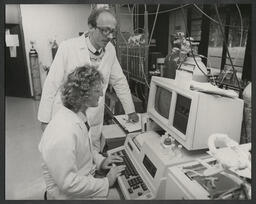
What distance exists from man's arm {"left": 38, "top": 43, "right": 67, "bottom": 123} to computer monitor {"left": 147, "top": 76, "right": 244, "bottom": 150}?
69 centimetres

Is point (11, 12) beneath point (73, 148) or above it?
above

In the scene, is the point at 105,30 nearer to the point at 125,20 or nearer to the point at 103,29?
the point at 103,29

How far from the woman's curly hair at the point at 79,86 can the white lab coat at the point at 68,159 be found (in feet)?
0.19

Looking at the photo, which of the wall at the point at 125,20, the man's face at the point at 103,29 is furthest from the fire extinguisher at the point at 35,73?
the wall at the point at 125,20

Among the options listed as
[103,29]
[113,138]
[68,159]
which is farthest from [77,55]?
[68,159]

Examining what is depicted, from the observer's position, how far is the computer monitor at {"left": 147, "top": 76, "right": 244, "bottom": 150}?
3.19 feet

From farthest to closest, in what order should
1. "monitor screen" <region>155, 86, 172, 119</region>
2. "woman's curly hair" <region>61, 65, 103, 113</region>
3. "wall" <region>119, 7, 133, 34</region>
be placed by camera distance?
"wall" <region>119, 7, 133, 34</region>, "monitor screen" <region>155, 86, 172, 119</region>, "woman's curly hair" <region>61, 65, 103, 113</region>

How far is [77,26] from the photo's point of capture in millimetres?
1581

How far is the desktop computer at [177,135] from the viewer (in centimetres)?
97

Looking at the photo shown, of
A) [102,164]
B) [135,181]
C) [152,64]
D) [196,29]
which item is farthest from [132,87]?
[135,181]

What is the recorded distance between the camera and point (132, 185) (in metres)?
1.07

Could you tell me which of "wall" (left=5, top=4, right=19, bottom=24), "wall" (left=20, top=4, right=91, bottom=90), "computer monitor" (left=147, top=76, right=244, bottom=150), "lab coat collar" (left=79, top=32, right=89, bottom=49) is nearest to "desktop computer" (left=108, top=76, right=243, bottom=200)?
"computer monitor" (left=147, top=76, right=244, bottom=150)

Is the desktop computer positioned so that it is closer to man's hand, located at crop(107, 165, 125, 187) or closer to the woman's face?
man's hand, located at crop(107, 165, 125, 187)

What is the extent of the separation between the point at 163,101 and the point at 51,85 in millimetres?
683
